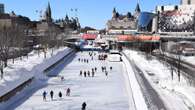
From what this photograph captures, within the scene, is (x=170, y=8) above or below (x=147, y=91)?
above

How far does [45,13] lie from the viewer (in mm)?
188375

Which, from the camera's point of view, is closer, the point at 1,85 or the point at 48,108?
the point at 48,108

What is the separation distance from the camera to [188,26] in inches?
4606

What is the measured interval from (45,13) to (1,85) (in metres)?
157

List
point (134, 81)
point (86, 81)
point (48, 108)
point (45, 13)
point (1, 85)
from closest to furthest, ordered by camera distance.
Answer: point (48, 108), point (1, 85), point (134, 81), point (86, 81), point (45, 13)

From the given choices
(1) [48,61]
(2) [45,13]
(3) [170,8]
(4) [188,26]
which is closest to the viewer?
(1) [48,61]

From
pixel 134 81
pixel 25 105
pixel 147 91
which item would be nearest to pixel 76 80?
pixel 134 81

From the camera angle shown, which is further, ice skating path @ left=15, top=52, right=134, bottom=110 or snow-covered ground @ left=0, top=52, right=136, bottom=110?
snow-covered ground @ left=0, top=52, right=136, bottom=110

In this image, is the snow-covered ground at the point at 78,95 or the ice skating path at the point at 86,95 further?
the snow-covered ground at the point at 78,95

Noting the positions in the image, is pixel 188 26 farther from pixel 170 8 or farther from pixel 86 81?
pixel 86 81

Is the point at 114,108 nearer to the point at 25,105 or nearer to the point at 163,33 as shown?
the point at 25,105

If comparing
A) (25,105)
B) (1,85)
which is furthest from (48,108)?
(1,85)

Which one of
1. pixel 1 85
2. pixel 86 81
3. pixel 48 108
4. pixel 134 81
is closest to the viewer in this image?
pixel 48 108

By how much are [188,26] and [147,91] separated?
86.0 metres
